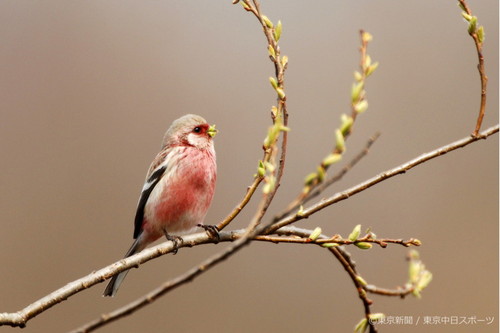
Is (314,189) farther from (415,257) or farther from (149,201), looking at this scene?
(149,201)

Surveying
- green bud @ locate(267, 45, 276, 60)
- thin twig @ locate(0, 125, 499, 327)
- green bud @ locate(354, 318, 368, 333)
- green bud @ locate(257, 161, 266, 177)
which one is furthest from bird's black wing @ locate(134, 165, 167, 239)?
green bud @ locate(354, 318, 368, 333)

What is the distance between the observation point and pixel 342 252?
6.23 ft

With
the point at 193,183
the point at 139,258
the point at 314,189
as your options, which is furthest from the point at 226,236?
the point at 193,183

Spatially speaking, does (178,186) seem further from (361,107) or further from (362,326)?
(361,107)

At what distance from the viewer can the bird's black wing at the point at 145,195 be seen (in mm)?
3320

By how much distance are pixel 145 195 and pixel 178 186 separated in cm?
26

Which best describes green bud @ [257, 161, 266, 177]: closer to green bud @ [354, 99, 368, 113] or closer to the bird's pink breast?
green bud @ [354, 99, 368, 113]

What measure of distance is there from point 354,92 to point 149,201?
2.24m

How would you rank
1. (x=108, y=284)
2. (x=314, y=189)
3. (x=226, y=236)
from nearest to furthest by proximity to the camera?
(x=314, y=189) < (x=226, y=236) < (x=108, y=284)

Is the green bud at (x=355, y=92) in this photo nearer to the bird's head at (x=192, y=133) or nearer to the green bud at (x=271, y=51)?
the green bud at (x=271, y=51)

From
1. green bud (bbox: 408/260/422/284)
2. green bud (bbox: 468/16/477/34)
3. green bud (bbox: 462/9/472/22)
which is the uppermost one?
green bud (bbox: 462/9/472/22)

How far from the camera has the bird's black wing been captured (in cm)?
332

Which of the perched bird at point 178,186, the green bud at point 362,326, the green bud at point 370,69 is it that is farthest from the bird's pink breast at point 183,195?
the green bud at point 370,69

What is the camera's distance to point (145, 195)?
3.38m
